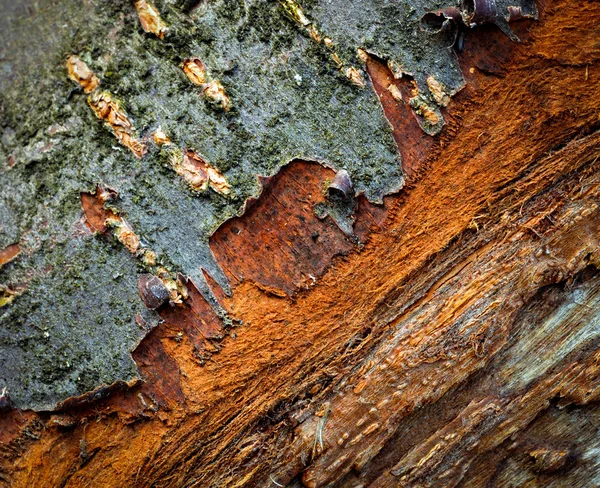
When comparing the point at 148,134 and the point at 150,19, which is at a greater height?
the point at 150,19

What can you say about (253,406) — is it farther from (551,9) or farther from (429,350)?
(551,9)

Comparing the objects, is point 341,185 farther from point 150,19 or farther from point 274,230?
point 150,19

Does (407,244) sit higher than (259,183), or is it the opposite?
(259,183)

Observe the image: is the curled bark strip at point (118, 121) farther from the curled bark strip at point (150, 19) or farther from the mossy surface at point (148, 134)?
the curled bark strip at point (150, 19)

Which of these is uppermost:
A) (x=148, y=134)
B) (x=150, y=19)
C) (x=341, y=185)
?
(x=150, y=19)

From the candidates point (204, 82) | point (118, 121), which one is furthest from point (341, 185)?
point (118, 121)

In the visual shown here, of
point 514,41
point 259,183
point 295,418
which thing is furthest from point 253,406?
point 514,41
